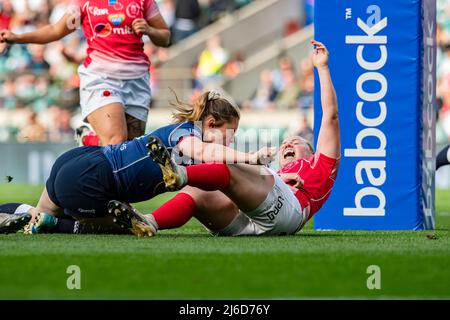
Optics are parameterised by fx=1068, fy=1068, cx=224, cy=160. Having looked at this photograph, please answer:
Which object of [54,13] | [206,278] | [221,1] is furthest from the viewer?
[221,1]

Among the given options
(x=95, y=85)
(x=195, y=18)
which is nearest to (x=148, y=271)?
(x=95, y=85)

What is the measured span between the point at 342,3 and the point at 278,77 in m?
11.7

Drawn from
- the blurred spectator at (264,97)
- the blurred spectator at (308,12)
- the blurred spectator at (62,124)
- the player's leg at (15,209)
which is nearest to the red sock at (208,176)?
the player's leg at (15,209)

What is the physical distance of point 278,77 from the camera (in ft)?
63.0

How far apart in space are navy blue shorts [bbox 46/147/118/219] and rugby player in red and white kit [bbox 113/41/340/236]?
0.25 metres

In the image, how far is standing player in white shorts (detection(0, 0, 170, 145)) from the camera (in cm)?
859

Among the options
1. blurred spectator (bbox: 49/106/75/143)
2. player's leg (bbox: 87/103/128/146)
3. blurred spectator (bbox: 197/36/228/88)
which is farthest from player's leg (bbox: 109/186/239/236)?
blurred spectator (bbox: 197/36/228/88)

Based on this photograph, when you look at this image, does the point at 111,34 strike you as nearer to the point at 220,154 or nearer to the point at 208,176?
the point at 220,154

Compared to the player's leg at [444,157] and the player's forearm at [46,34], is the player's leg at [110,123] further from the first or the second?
the player's leg at [444,157]

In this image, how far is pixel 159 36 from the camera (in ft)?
28.5

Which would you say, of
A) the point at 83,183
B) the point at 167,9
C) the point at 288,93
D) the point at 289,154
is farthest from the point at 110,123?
the point at 167,9

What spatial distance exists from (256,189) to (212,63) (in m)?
14.4
